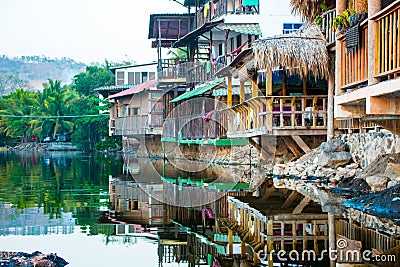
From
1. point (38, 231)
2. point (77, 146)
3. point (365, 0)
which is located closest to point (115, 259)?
point (38, 231)

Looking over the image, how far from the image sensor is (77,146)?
6725 cm

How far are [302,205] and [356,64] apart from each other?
3.48 meters

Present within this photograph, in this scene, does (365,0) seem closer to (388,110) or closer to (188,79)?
(388,110)

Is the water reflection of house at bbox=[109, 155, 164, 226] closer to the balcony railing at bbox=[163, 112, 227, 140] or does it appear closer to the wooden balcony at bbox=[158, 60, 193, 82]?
the balcony railing at bbox=[163, 112, 227, 140]

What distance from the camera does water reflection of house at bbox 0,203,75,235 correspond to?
12242 millimetres

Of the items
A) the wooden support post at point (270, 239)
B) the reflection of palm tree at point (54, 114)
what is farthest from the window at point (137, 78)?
the wooden support post at point (270, 239)

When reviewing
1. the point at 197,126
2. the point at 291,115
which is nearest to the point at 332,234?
the point at 291,115

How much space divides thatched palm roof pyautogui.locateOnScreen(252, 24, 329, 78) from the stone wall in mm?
2172

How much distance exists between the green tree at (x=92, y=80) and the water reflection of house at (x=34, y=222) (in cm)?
5050

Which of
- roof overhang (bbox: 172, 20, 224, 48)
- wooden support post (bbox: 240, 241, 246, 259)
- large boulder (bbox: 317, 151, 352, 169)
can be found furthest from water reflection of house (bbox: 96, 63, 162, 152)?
wooden support post (bbox: 240, 241, 246, 259)

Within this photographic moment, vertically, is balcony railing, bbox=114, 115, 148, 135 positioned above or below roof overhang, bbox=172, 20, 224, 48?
below

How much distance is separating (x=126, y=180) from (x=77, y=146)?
4349 cm

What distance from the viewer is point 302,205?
14.1 metres

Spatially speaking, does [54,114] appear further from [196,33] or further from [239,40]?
[239,40]
